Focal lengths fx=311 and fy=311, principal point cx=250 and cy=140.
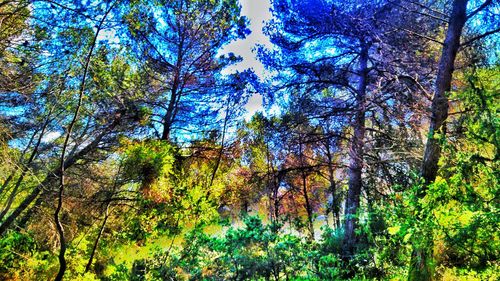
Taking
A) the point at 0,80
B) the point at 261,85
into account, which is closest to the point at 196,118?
the point at 261,85

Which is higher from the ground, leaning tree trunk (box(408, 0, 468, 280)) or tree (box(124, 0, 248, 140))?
tree (box(124, 0, 248, 140))

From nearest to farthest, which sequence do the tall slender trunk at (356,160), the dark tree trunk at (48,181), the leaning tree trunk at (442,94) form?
the leaning tree trunk at (442,94) → the dark tree trunk at (48,181) → the tall slender trunk at (356,160)

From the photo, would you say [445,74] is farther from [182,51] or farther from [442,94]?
[182,51]

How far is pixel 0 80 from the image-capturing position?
5.41 m

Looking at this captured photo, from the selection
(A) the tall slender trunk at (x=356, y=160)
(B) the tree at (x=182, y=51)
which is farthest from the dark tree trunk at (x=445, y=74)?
(B) the tree at (x=182, y=51)

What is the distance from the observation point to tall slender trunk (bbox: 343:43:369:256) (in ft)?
26.3

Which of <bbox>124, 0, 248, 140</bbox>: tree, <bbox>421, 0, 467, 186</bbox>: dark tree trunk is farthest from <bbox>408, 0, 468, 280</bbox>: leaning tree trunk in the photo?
<bbox>124, 0, 248, 140</bbox>: tree

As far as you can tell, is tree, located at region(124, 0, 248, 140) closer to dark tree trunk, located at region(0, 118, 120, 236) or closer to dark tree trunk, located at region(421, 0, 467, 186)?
dark tree trunk, located at region(0, 118, 120, 236)

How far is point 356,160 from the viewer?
330 inches

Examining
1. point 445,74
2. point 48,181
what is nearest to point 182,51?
point 48,181

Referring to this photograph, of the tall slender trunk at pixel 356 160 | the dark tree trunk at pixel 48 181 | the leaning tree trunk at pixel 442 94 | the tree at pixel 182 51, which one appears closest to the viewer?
the leaning tree trunk at pixel 442 94

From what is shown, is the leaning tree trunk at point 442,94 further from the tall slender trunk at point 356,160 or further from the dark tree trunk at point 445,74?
the tall slender trunk at point 356,160

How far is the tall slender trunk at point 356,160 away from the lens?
26.3 ft

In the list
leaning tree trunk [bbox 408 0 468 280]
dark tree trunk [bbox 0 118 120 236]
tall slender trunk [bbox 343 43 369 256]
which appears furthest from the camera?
tall slender trunk [bbox 343 43 369 256]
